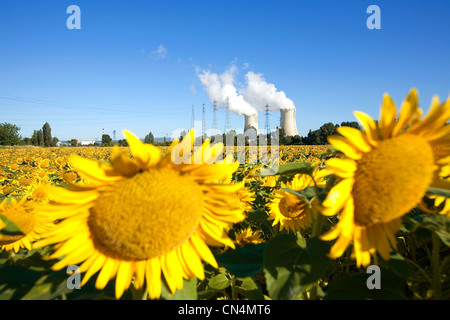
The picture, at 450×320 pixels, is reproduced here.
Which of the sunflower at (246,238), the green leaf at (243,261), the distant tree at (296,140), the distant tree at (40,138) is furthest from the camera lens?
the distant tree at (40,138)

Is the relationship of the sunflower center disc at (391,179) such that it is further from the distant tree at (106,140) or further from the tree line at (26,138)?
the tree line at (26,138)

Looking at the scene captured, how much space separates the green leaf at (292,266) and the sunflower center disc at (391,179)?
250 mm

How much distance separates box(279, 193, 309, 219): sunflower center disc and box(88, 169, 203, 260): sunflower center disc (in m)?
1.62

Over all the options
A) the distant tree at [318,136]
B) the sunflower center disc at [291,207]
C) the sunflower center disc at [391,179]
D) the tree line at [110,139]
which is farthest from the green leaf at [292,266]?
the distant tree at [318,136]

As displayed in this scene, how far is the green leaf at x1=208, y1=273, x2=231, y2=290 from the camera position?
1.58 m

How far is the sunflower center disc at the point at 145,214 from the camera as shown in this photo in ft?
3.24

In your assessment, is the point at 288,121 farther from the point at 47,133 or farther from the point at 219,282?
the point at 47,133

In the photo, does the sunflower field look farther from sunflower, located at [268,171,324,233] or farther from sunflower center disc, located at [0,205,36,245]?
sunflower, located at [268,171,324,233]

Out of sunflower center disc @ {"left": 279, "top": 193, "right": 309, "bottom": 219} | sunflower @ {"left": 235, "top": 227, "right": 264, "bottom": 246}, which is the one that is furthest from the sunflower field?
sunflower @ {"left": 235, "top": 227, "right": 264, "bottom": 246}

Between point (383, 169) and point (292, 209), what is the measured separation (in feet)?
5.59

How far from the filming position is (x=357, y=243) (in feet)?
3.32

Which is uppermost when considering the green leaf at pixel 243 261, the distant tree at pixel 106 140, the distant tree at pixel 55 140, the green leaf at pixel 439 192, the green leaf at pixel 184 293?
the distant tree at pixel 55 140
